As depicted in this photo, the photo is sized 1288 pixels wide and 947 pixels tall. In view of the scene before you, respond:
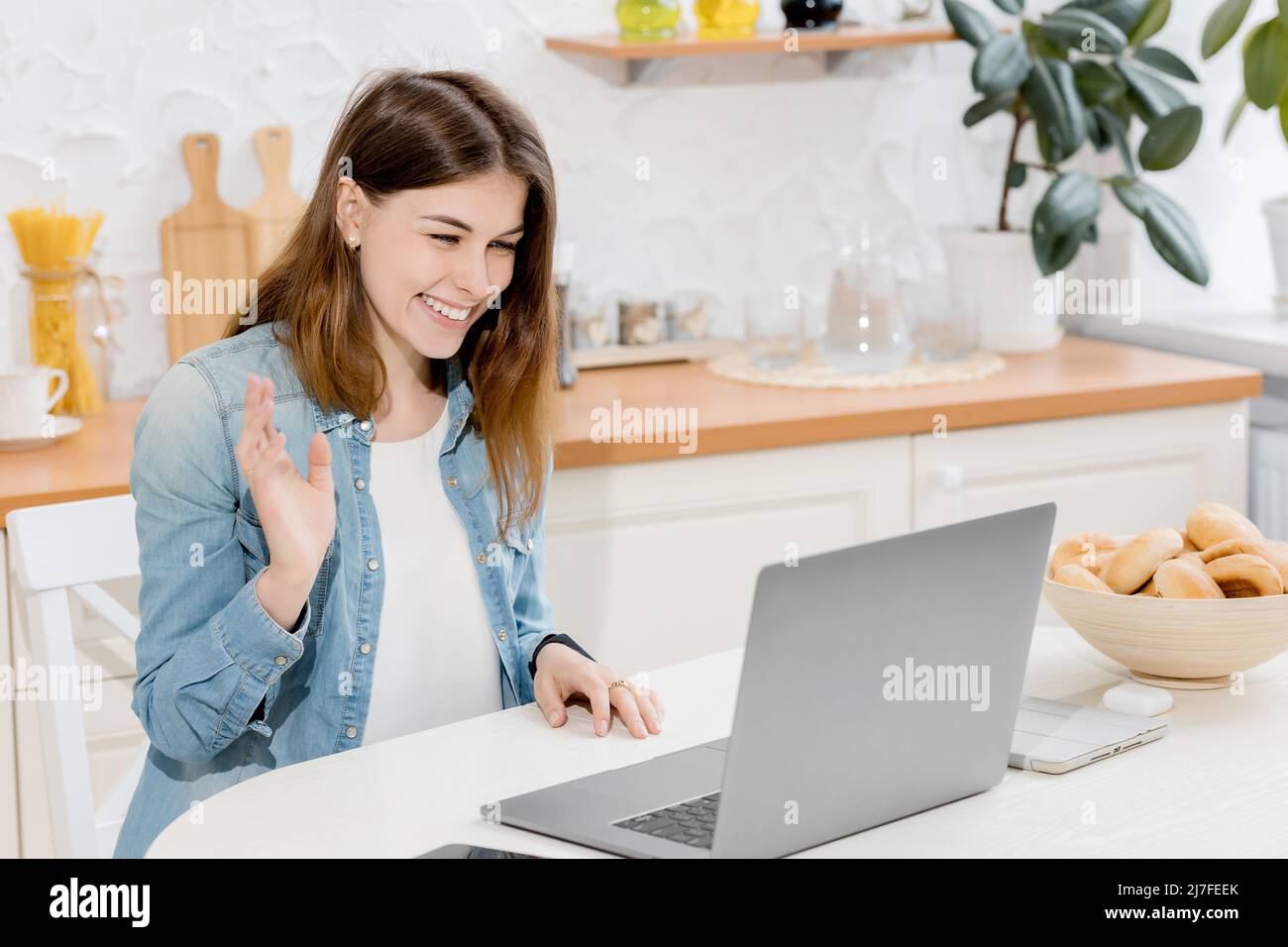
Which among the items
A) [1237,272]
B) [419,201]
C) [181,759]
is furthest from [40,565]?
[1237,272]

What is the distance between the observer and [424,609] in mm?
1740

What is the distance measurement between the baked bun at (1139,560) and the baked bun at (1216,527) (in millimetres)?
40

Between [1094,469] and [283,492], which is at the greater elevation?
[283,492]

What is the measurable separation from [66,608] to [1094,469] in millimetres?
1802

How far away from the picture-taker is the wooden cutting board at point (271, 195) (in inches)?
107

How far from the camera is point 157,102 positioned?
269 centimetres

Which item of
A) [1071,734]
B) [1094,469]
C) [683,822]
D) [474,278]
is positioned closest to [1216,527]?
[1071,734]

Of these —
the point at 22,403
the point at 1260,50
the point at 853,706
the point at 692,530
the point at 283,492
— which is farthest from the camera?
the point at 1260,50

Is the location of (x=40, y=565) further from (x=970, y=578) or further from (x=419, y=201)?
(x=970, y=578)

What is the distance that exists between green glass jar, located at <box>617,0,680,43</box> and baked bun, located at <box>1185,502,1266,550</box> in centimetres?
156

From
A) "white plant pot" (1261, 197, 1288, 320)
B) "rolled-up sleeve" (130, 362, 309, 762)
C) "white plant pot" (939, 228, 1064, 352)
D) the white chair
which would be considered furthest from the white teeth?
"white plant pot" (1261, 197, 1288, 320)

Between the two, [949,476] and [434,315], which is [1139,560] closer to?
[434,315]

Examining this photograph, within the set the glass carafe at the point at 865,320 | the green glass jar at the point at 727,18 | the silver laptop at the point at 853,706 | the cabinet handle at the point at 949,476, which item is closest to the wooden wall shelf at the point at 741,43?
the green glass jar at the point at 727,18
